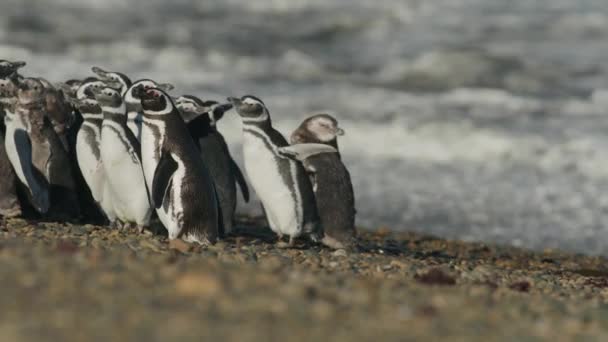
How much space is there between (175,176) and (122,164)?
2.24 ft

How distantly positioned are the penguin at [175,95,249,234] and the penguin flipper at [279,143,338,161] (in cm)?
64

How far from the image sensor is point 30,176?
29.9 ft

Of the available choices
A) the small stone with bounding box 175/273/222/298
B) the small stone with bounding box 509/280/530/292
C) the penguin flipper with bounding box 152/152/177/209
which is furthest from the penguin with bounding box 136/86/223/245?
the small stone with bounding box 175/273/222/298

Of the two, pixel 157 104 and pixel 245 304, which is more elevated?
pixel 157 104

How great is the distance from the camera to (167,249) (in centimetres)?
714

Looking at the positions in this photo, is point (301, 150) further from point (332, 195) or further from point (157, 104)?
point (157, 104)

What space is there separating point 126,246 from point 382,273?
1.50 metres

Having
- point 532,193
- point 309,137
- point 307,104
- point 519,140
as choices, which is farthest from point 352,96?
point 309,137

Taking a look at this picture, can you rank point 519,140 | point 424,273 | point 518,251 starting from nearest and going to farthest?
point 424,273
point 518,251
point 519,140

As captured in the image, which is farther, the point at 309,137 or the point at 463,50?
the point at 463,50

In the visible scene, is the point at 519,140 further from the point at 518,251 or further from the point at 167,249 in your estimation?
the point at 167,249

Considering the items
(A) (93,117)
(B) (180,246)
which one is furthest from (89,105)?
(B) (180,246)

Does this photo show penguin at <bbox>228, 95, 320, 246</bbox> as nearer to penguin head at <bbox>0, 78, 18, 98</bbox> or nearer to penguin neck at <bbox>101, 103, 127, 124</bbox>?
penguin neck at <bbox>101, 103, 127, 124</bbox>

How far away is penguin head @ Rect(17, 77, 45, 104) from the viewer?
9281 mm
